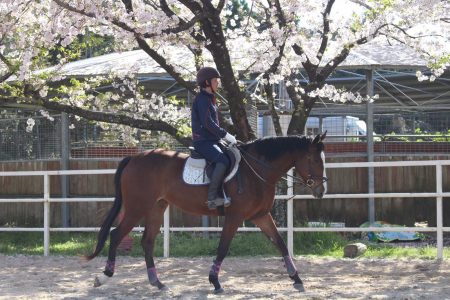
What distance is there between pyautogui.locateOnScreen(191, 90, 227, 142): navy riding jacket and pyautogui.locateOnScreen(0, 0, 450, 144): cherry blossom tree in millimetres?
2129

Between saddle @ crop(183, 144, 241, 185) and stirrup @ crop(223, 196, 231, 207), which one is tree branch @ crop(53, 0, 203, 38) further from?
stirrup @ crop(223, 196, 231, 207)

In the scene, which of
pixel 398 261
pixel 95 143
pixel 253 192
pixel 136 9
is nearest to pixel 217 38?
pixel 136 9

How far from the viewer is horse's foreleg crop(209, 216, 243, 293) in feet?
25.2

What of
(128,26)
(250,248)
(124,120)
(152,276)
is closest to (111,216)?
(152,276)

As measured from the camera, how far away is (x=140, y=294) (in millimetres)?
7691

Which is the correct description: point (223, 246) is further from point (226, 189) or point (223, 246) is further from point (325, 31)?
point (325, 31)

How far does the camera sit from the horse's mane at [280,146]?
816cm

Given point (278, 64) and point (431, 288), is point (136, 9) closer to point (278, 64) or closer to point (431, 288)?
point (278, 64)

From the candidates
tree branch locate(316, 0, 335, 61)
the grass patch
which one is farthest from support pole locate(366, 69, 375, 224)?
tree branch locate(316, 0, 335, 61)

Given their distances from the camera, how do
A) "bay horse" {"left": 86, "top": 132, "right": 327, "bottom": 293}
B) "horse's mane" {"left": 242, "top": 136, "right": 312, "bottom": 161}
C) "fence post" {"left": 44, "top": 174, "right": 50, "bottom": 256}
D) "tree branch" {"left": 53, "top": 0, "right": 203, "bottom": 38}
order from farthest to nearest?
"fence post" {"left": 44, "top": 174, "right": 50, "bottom": 256}
"tree branch" {"left": 53, "top": 0, "right": 203, "bottom": 38}
"horse's mane" {"left": 242, "top": 136, "right": 312, "bottom": 161}
"bay horse" {"left": 86, "top": 132, "right": 327, "bottom": 293}

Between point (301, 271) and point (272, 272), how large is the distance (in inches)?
16.0

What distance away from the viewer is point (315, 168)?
8.01 meters

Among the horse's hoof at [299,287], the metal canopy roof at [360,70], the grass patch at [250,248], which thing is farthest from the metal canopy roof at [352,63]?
the horse's hoof at [299,287]

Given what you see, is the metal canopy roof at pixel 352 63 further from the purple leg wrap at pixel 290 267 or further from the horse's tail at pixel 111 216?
the purple leg wrap at pixel 290 267
